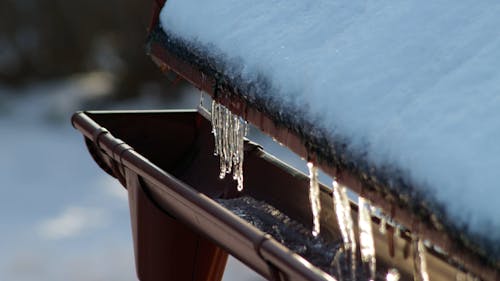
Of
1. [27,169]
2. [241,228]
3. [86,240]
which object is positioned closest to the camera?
[241,228]

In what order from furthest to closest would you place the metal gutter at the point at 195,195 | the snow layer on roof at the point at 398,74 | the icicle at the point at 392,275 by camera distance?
the icicle at the point at 392,275 < the metal gutter at the point at 195,195 < the snow layer on roof at the point at 398,74

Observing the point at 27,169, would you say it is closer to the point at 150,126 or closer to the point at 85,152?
the point at 85,152

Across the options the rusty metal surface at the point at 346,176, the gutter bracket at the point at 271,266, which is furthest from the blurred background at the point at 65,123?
the gutter bracket at the point at 271,266

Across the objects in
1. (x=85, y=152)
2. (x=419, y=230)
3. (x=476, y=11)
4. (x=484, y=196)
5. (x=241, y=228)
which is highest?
(x=476, y=11)

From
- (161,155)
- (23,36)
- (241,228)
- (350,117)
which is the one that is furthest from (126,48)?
(350,117)

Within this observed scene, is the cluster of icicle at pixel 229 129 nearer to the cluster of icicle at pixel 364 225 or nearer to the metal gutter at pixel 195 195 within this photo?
the metal gutter at pixel 195 195

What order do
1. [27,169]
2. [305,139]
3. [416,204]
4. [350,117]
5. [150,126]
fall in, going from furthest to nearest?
[27,169] → [150,126] → [305,139] → [350,117] → [416,204]
